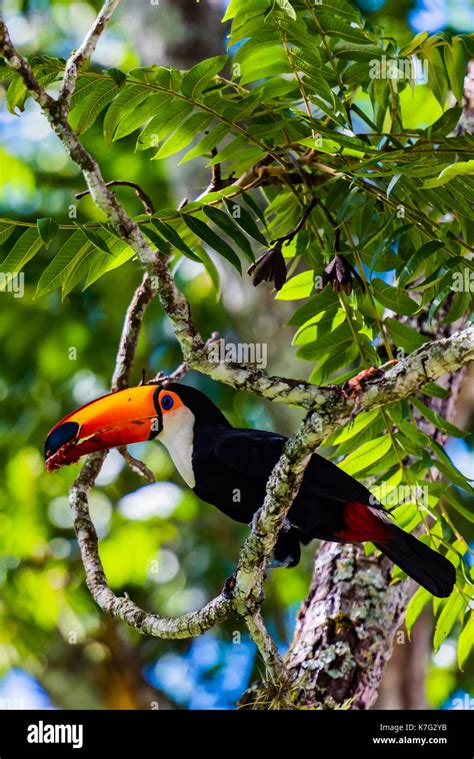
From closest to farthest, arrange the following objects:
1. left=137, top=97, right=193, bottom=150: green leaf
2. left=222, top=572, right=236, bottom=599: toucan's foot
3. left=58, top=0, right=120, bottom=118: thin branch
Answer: left=58, top=0, right=120, bottom=118: thin branch, left=222, top=572, right=236, bottom=599: toucan's foot, left=137, top=97, right=193, bottom=150: green leaf

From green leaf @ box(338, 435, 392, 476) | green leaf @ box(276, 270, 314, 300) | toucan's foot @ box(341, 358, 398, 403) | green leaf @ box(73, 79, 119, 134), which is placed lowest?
toucan's foot @ box(341, 358, 398, 403)

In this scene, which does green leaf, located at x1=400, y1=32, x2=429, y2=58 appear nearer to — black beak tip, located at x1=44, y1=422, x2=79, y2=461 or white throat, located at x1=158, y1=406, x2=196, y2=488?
white throat, located at x1=158, y1=406, x2=196, y2=488

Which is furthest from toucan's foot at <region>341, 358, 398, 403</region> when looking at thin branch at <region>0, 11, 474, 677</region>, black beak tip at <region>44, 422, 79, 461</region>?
black beak tip at <region>44, 422, 79, 461</region>

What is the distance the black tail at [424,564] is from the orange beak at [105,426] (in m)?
0.79

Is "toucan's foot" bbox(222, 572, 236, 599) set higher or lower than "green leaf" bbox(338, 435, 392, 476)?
lower

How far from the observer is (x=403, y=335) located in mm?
2854

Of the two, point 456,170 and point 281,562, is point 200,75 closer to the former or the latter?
point 456,170

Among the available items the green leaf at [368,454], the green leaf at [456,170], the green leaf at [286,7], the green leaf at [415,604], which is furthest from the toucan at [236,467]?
the green leaf at [286,7]

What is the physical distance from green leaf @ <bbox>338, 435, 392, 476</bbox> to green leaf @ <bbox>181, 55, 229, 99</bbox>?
114 cm

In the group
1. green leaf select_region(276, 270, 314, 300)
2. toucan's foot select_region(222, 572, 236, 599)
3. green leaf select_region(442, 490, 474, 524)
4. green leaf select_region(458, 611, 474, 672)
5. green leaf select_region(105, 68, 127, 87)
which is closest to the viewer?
toucan's foot select_region(222, 572, 236, 599)

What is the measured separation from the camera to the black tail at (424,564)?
2537 millimetres

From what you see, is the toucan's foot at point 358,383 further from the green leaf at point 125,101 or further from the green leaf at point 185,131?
the green leaf at point 125,101

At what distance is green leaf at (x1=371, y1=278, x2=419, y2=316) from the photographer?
2682 mm
